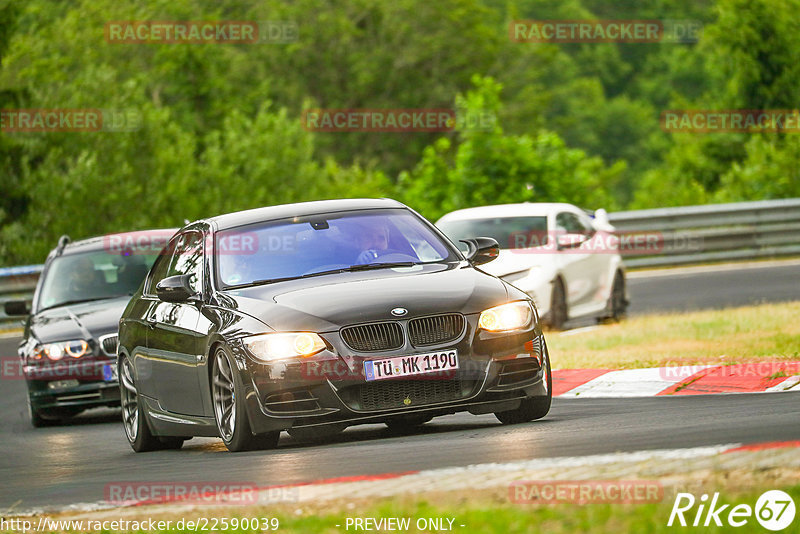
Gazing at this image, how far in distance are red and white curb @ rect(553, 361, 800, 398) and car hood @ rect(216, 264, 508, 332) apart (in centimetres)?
248

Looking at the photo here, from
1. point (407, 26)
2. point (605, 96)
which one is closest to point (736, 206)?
point (407, 26)

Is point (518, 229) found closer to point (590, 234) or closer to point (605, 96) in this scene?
point (590, 234)

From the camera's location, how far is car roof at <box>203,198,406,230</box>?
10891 mm

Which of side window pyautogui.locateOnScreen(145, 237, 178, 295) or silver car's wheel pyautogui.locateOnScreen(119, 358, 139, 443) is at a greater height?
side window pyautogui.locateOnScreen(145, 237, 178, 295)

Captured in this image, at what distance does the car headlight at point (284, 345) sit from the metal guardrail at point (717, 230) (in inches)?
737

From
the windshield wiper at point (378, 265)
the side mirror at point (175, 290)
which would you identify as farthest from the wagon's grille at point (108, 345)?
the windshield wiper at point (378, 265)

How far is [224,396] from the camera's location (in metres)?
9.88

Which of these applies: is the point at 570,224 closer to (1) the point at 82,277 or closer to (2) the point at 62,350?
(1) the point at 82,277

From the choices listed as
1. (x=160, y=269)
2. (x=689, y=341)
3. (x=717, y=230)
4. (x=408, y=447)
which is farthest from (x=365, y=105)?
(x=408, y=447)

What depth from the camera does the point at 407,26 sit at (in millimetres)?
70688

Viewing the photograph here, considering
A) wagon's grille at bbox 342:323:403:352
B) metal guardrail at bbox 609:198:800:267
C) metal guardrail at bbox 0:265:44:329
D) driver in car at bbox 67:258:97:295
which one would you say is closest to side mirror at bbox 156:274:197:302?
wagon's grille at bbox 342:323:403:352

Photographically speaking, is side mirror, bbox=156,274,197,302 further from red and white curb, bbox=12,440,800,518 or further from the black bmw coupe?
red and white curb, bbox=12,440,800,518

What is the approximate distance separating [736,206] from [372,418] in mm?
19680

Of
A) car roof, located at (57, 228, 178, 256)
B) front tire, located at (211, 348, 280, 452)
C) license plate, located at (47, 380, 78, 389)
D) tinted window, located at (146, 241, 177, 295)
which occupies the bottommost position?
license plate, located at (47, 380, 78, 389)
